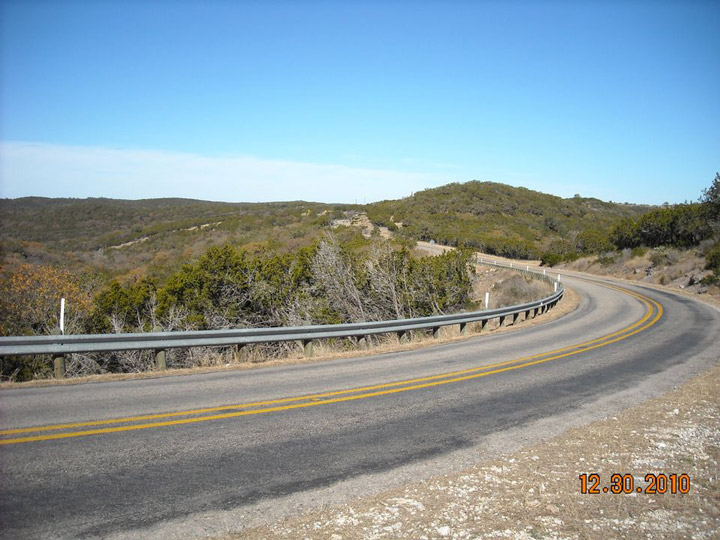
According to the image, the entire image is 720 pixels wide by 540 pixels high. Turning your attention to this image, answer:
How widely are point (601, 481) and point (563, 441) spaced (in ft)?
3.31

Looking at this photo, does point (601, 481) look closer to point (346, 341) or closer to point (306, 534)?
point (306, 534)

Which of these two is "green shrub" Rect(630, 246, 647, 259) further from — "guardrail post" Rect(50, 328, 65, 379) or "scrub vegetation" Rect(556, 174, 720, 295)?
"guardrail post" Rect(50, 328, 65, 379)

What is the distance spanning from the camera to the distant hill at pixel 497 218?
187 ft

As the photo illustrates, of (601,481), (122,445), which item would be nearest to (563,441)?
(601,481)

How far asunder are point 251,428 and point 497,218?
7311 centimetres

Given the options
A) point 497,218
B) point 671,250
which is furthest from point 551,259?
point 497,218

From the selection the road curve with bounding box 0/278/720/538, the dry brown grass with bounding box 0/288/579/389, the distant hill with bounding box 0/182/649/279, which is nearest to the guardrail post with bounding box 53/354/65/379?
the dry brown grass with bounding box 0/288/579/389

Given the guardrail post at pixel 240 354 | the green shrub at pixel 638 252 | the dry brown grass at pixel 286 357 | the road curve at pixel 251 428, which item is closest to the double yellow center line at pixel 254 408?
the road curve at pixel 251 428

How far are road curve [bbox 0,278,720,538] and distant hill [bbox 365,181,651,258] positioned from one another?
4681 cm

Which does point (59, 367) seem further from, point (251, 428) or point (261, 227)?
point (261, 227)

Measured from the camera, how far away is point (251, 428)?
5727 millimetres

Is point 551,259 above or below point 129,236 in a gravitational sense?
below
